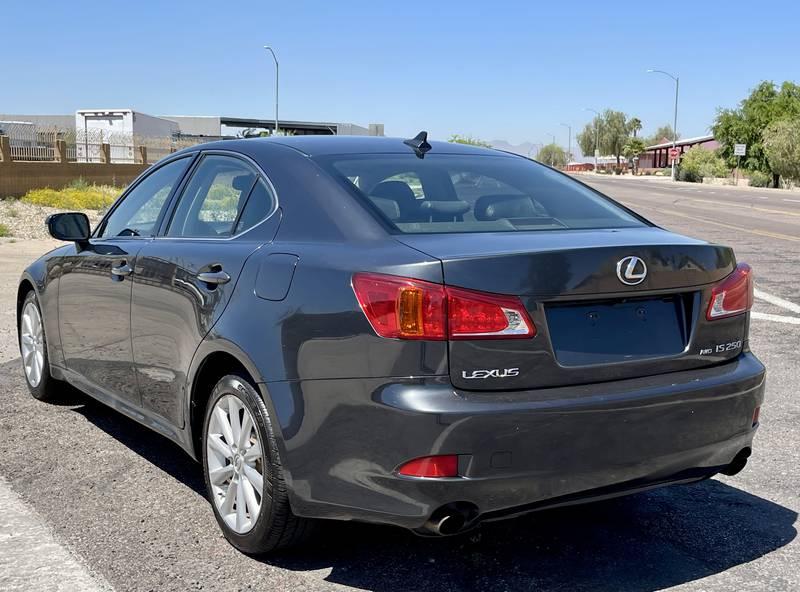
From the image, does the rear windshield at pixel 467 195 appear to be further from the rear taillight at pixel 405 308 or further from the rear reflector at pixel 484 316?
the rear reflector at pixel 484 316

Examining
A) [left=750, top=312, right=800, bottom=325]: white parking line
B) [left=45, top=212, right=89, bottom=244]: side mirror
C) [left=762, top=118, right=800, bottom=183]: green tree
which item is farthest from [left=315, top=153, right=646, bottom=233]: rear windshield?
[left=762, top=118, right=800, bottom=183]: green tree

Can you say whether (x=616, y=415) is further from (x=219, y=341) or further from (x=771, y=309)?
(x=771, y=309)

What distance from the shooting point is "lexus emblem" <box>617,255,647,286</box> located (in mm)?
3334

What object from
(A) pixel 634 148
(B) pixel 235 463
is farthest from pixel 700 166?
(B) pixel 235 463

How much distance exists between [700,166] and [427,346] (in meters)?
93.4

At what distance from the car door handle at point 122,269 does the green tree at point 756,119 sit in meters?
78.8

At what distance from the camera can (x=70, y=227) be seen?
5.24 m

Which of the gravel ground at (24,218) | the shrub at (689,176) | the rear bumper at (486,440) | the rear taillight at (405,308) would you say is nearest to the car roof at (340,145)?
the rear taillight at (405,308)

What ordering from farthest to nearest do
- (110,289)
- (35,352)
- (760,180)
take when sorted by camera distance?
(760,180), (35,352), (110,289)

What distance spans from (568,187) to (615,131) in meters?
160

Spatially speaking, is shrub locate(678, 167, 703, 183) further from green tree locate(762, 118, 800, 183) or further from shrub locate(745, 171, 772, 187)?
green tree locate(762, 118, 800, 183)

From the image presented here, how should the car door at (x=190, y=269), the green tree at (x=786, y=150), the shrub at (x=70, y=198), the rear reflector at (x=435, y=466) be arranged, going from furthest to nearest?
the green tree at (x=786, y=150) → the shrub at (x=70, y=198) → the car door at (x=190, y=269) → the rear reflector at (x=435, y=466)

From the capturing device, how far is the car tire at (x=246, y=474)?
11.5ft

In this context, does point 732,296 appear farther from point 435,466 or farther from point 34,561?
point 34,561
